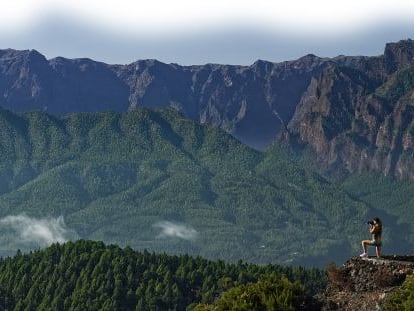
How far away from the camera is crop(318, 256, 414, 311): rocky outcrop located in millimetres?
71812

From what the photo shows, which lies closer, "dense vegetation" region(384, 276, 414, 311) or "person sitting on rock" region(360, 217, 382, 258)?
"dense vegetation" region(384, 276, 414, 311)

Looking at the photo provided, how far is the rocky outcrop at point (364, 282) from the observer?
71.8 m

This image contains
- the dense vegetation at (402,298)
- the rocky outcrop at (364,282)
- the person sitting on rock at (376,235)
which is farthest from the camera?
the person sitting on rock at (376,235)

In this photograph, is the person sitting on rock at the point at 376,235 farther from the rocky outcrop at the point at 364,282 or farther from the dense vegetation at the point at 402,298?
the dense vegetation at the point at 402,298

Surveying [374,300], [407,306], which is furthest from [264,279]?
[407,306]

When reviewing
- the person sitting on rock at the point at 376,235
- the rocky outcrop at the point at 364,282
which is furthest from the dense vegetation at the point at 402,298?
the person sitting on rock at the point at 376,235

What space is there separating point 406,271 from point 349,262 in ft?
19.7

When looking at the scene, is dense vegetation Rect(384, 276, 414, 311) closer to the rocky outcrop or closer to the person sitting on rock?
the rocky outcrop

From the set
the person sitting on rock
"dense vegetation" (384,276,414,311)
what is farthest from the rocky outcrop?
"dense vegetation" (384,276,414,311)

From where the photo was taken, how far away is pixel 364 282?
7581cm

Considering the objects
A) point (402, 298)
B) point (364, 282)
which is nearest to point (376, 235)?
point (364, 282)

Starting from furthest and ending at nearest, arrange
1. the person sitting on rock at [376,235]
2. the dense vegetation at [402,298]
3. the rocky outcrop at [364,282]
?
1. the person sitting on rock at [376,235]
2. the rocky outcrop at [364,282]
3. the dense vegetation at [402,298]

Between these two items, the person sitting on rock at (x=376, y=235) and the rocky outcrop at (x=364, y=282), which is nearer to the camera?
the rocky outcrop at (x=364, y=282)

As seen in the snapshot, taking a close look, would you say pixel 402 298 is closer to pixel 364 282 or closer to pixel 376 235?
pixel 364 282
